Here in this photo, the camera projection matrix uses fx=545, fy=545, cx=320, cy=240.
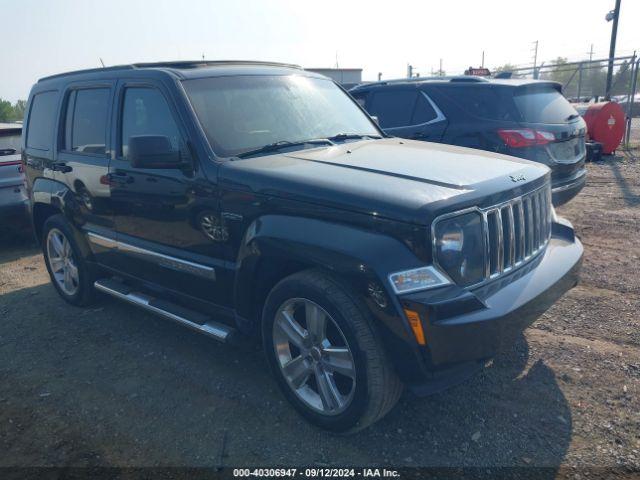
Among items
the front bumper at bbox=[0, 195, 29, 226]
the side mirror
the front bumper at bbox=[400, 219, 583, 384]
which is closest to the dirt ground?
the front bumper at bbox=[400, 219, 583, 384]

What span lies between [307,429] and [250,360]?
99 cm

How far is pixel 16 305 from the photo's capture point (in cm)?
557

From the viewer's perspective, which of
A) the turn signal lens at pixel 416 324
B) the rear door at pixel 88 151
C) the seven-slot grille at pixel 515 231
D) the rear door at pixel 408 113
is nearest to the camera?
the turn signal lens at pixel 416 324

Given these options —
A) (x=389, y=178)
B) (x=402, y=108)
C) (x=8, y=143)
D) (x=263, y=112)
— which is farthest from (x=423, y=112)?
(x=8, y=143)

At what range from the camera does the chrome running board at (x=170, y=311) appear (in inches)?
142

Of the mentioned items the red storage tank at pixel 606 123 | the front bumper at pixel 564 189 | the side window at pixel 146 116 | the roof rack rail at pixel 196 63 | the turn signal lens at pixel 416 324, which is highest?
the roof rack rail at pixel 196 63

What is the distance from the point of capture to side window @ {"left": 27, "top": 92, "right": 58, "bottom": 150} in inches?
201

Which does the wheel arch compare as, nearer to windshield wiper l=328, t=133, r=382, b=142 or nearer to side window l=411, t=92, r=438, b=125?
windshield wiper l=328, t=133, r=382, b=142

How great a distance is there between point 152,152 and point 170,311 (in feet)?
4.00

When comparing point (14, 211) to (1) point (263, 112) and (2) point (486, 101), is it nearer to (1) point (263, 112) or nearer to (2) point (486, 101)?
(1) point (263, 112)

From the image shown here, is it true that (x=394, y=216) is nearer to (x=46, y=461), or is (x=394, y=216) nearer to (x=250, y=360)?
(x=250, y=360)

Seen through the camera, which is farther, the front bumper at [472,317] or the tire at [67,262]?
the tire at [67,262]

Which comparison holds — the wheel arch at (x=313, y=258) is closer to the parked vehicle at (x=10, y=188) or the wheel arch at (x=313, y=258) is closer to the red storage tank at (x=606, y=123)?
the parked vehicle at (x=10, y=188)

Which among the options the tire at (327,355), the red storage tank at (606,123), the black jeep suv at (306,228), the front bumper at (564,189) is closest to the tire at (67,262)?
the black jeep suv at (306,228)
